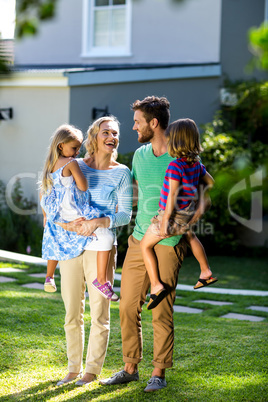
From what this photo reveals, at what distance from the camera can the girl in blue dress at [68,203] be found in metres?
3.77

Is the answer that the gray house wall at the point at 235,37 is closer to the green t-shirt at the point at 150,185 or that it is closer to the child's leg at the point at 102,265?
the green t-shirt at the point at 150,185

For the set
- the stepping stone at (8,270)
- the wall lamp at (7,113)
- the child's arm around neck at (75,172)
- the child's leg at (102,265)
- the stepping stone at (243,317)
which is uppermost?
the wall lamp at (7,113)

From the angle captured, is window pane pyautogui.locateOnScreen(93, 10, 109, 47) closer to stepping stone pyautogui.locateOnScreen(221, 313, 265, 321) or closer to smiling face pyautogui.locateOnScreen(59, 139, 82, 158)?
stepping stone pyautogui.locateOnScreen(221, 313, 265, 321)

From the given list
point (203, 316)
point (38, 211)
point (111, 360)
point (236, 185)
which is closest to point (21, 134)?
point (38, 211)

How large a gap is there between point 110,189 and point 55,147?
50cm

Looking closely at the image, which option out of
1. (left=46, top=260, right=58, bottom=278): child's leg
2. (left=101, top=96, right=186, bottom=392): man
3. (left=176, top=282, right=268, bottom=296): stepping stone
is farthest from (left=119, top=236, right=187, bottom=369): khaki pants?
(left=176, top=282, right=268, bottom=296): stepping stone

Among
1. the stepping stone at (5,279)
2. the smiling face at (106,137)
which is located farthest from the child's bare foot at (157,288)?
the stepping stone at (5,279)

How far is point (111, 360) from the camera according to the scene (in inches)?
178

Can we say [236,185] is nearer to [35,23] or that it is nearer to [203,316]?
[35,23]

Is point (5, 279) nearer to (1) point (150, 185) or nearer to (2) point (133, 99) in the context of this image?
(1) point (150, 185)

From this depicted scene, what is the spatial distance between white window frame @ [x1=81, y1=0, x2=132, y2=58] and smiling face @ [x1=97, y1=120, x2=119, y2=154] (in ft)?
32.6

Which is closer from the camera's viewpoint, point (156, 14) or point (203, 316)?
point (203, 316)

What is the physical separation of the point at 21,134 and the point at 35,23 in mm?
9530

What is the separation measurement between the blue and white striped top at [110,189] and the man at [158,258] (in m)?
0.11
